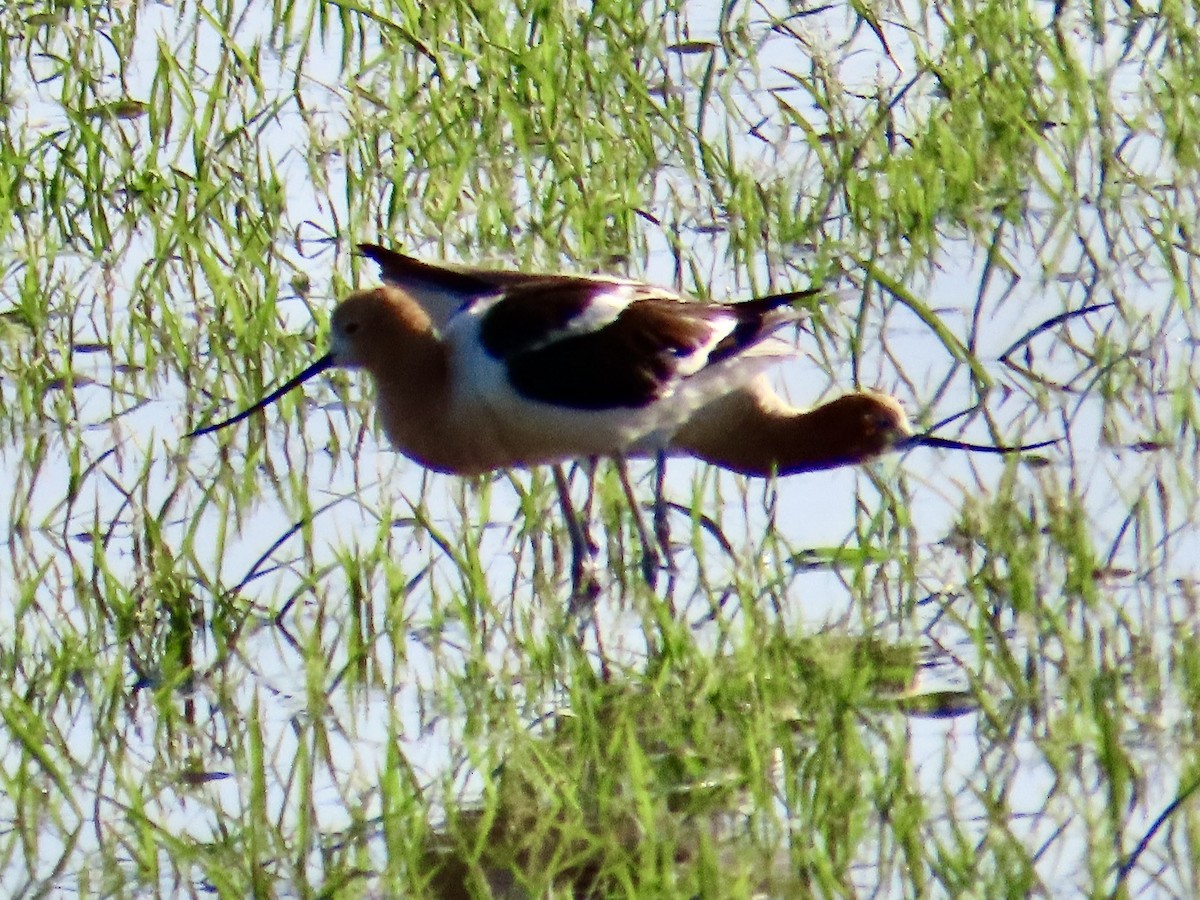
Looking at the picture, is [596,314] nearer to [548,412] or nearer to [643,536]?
[548,412]

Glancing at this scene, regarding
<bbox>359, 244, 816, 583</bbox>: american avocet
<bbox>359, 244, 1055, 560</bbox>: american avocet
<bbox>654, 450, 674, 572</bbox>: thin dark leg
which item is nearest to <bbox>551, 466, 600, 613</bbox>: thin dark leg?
<bbox>359, 244, 816, 583</bbox>: american avocet

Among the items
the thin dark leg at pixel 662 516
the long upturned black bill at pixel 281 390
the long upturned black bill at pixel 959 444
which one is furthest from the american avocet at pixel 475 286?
the long upturned black bill at pixel 959 444

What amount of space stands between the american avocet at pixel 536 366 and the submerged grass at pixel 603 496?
0.15 meters

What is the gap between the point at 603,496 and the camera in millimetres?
5258

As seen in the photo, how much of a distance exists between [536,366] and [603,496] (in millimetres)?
328

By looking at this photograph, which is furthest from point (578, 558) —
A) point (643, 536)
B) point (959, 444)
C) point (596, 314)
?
point (959, 444)

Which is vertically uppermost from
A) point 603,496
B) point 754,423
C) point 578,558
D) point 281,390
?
point 281,390

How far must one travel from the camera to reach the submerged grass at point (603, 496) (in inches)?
150

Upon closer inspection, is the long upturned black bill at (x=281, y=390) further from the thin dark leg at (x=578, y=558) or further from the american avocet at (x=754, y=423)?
the thin dark leg at (x=578, y=558)

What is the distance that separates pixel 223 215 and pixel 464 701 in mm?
2063

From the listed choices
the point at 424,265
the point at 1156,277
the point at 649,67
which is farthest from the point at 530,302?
the point at 649,67

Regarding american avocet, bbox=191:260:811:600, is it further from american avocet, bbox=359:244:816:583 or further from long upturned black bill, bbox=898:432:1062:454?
long upturned black bill, bbox=898:432:1062:454

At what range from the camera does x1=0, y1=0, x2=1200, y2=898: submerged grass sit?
3820mm

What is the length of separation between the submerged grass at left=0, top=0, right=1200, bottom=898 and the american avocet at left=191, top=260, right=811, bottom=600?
147 millimetres
